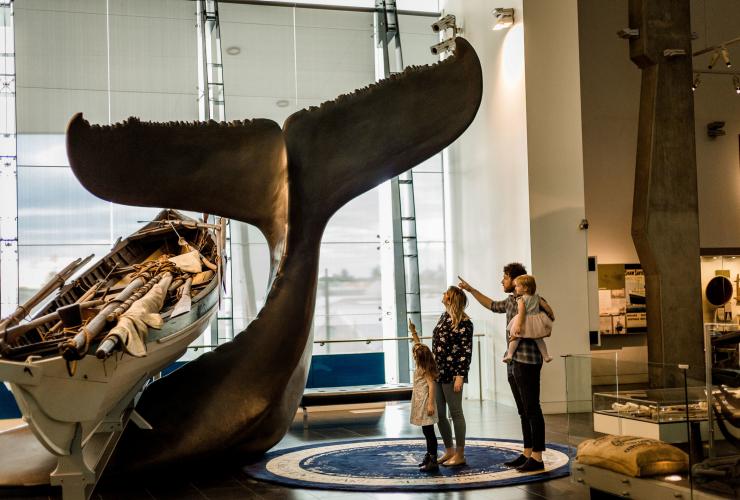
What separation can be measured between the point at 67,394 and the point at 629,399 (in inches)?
149

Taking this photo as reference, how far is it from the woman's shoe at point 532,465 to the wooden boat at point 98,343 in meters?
3.28

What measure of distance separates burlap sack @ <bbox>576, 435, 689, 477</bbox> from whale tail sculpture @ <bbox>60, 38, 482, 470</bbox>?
3229mm

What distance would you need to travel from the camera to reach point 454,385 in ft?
25.3

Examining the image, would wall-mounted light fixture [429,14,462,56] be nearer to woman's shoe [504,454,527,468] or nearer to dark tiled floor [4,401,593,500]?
dark tiled floor [4,401,593,500]

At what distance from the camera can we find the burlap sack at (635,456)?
529 cm

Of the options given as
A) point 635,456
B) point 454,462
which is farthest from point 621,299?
point 635,456

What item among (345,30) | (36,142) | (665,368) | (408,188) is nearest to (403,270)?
(408,188)

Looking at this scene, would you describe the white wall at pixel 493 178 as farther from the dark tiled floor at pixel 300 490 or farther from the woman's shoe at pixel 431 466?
the woman's shoe at pixel 431 466

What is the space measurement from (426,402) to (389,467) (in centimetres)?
81

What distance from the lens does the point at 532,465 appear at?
7.57 meters

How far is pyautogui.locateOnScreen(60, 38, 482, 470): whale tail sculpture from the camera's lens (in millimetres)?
7910

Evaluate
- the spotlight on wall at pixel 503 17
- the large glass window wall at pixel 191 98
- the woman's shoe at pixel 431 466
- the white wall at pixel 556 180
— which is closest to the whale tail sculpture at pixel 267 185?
the woman's shoe at pixel 431 466

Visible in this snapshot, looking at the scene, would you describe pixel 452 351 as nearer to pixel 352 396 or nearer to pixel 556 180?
pixel 352 396

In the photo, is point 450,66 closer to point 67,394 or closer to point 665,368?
point 665,368
